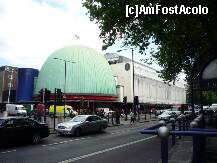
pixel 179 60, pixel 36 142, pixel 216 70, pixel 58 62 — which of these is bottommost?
pixel 36 142

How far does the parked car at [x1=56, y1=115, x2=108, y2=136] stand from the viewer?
22812mm

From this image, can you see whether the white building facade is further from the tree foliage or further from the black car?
the black car

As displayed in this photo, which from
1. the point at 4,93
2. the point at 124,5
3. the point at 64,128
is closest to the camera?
the point at 124,5

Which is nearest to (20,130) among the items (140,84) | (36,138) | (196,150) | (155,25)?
(36,138)

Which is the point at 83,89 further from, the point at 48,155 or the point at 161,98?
the point at 48,155

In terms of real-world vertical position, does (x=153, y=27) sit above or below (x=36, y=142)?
above

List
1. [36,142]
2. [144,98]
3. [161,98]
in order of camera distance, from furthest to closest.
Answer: [161,98] → [144,98] → [36,142]

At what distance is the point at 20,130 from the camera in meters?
17.5

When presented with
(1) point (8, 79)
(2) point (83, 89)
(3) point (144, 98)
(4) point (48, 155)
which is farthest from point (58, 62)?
(4) point (48, 155)

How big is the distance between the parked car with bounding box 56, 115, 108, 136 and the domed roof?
53.2m

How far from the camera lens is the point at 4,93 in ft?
406

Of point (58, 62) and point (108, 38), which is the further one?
point (58, 62)

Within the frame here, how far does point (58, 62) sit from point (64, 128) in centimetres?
6293

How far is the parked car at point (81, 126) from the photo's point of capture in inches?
898
